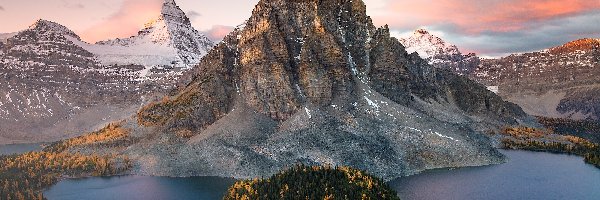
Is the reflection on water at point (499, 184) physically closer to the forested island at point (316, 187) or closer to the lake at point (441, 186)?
the lake at point (441, 186)

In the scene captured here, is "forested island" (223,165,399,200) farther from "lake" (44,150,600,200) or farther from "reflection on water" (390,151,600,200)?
"reflection on water" (390,151,600,200)

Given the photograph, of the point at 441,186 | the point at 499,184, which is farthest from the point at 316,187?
the point at 499,184

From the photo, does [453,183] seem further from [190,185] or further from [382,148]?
[190,185]

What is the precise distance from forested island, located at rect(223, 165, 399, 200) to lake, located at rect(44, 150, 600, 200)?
15750 millimetres

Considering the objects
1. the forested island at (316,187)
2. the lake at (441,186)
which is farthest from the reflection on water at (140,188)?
the forested island at (316,187)

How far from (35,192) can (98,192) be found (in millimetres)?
19270

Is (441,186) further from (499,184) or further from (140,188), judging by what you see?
(140,188)

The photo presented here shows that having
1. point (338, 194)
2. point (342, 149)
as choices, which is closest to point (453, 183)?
point (342, 149)

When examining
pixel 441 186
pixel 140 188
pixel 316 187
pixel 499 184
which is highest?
pixel 316 187

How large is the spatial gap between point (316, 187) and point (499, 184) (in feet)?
224

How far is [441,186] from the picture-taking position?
546 feet

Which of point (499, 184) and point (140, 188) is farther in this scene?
point (140, 188)

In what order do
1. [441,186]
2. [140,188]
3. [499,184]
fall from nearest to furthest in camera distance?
[441,186] → [499,184] → [140,188]

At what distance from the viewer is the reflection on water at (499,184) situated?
15688 cm
